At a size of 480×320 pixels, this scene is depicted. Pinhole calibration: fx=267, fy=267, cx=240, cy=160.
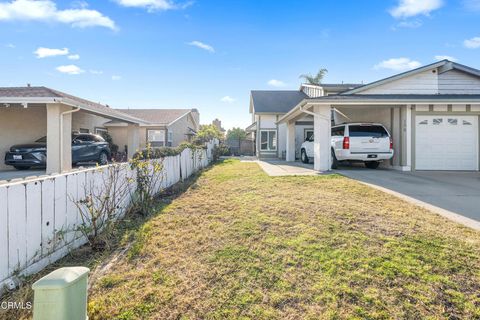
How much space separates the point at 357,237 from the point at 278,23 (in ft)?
40.3

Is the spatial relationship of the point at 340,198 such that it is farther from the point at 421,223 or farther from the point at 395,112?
the point at 395,112

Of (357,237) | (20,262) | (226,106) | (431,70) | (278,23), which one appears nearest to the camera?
(20,262)

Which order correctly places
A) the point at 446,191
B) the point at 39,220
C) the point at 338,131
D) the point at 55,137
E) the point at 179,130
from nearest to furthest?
1. the point at 39,220
2. the point at 446,191
3. the point at 55,137
4. the point at 338,131
5. the point at 179,130

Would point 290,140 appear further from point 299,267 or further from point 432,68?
point 299,267

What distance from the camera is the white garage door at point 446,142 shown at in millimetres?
10633

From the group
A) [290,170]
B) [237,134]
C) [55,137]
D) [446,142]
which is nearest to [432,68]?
[446,142]

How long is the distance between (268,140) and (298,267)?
18.9 metres

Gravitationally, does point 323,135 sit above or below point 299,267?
above

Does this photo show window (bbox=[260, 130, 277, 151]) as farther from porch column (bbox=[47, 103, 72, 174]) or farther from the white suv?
porch column (bbox=[47, 103, 72, 174])

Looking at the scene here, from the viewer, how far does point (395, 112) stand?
37.4ft

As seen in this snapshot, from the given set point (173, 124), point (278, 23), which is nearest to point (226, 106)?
point (173, 124)

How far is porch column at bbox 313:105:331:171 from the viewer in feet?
33.2

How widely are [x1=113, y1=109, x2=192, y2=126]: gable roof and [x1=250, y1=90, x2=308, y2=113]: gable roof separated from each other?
737 centimetres

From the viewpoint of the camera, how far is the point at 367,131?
10.5m
